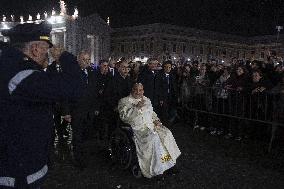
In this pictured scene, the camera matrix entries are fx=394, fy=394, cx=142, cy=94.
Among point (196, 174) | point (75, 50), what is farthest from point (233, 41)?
point (196, 174)

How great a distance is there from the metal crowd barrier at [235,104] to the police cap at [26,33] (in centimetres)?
711

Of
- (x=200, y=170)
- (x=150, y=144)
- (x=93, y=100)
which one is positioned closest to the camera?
(x=150, y=144)

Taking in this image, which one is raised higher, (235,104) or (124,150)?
(235,104)

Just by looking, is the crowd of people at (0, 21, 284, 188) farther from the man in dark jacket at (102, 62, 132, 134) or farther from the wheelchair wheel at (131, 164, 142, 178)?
the wheelchair wheel at (131, 164, 142, 178)

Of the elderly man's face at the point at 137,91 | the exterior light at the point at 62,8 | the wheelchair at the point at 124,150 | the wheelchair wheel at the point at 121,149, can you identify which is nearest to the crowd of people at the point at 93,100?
the elderly man's face at the point at 137,91

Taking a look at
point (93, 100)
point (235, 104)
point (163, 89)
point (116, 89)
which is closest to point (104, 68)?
point (116, 89)

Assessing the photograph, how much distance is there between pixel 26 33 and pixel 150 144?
435 cm

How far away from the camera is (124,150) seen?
23.9ft

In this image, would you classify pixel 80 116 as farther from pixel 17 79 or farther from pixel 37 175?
pixel 17 79

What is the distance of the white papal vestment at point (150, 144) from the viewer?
6.67m

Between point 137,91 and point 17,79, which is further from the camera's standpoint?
point 137,91

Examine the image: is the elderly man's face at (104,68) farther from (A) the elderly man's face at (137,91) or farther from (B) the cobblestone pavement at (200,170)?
(A) the elderly man's face at (137,91)

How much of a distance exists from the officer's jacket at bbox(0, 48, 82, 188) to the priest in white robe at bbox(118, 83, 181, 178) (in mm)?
4088

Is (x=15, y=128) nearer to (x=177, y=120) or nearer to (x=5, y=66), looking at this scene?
(x=5, y=66)
